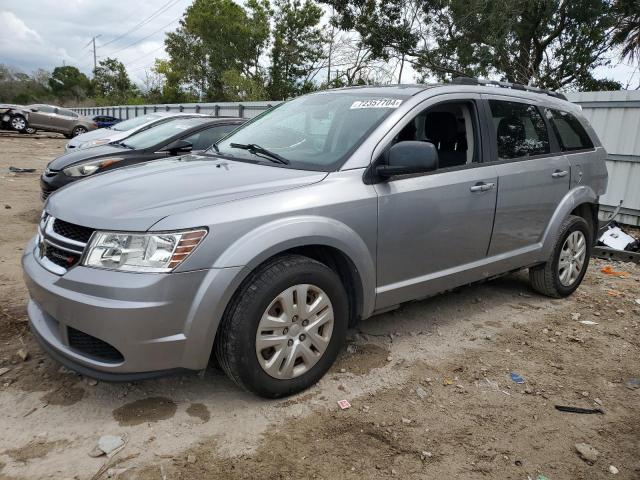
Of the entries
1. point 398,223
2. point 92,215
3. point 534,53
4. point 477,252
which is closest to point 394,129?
point 398,223

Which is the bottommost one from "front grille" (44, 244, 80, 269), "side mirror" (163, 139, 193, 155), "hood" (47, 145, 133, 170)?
"front grille" (44, 244, 80, 269)

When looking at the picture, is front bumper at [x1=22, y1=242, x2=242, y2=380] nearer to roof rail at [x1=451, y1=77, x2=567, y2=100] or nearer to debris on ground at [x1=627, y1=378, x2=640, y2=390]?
roof rail at [x1=451, y1=77, x2=567, y2=100]

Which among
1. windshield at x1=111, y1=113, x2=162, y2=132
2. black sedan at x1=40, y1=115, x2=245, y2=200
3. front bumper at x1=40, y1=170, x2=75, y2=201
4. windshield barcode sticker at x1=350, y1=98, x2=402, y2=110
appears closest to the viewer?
windshield barcode sticker at x1=350, y1=98, x2=402, y2=110

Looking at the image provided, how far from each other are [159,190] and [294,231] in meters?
0.75

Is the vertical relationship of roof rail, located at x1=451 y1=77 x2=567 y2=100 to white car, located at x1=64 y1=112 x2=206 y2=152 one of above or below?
above

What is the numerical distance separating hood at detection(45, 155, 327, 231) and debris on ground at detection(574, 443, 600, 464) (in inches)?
75.6

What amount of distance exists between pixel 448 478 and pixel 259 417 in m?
0.98

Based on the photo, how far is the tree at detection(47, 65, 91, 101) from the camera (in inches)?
2906

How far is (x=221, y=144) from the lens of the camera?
12.6ft

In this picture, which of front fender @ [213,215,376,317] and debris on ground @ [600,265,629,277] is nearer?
front fender @ [213,215,376,317]

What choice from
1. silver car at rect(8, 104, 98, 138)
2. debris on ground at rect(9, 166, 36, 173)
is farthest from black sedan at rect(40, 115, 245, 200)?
silver car at rect(8, 104, 98, 138)

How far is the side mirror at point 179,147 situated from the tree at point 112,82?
64.8 m

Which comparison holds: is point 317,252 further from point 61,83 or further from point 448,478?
point 61,83

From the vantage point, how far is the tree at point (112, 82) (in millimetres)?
66750
